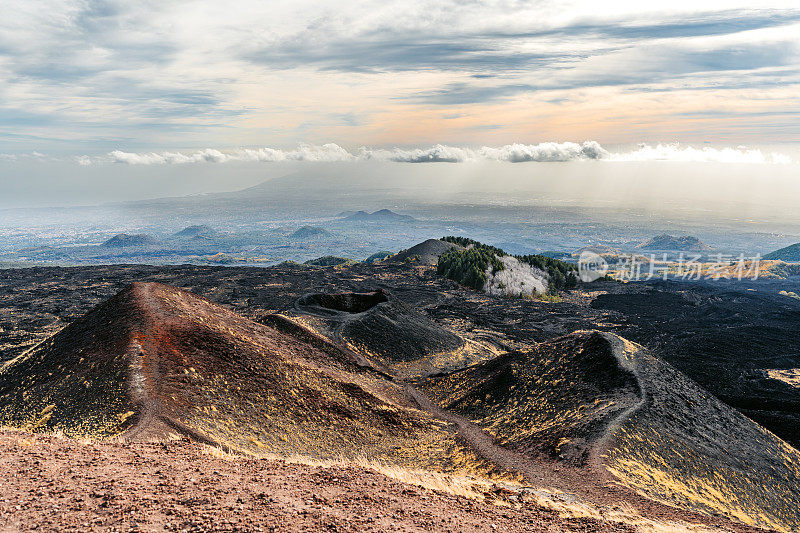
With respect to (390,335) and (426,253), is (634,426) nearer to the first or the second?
(390,335)

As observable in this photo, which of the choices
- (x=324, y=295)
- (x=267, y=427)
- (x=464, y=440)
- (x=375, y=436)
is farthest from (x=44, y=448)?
(x=324, y=295)

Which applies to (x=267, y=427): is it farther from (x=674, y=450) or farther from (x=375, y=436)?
(x=674, y=450)

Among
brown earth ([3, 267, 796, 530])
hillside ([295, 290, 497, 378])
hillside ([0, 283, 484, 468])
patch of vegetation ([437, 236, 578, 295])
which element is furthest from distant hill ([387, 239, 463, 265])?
hillside ([0, 283, 484, 468])

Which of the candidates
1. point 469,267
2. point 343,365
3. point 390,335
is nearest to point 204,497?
point 343,365

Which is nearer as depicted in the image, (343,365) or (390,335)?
(343,365)

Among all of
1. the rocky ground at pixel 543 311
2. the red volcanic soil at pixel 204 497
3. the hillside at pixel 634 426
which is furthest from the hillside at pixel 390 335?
the red volcanic soil at pixel 204 497
